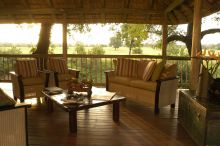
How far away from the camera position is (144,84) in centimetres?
482

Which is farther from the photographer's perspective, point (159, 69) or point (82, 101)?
point (159, 69)

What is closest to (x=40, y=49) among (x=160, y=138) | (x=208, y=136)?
(x=160, y=138)

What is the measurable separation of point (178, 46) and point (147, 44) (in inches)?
61.1

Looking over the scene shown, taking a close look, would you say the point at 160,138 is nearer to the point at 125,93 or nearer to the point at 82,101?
the point at 82,101

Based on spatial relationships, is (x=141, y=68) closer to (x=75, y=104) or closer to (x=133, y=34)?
(x=75, y=104)

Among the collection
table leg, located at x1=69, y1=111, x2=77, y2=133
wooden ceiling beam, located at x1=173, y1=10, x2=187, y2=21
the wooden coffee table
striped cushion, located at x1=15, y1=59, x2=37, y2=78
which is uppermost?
wooden ceiling beam, located at x1=173, y1=10, x2=187, y2=21

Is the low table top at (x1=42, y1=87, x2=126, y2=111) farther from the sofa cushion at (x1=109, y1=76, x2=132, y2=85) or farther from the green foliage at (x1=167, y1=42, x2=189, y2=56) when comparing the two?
the green foliage at (x1=167, y1=42, x2=189, y2=56)

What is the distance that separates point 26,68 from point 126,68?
219 cm

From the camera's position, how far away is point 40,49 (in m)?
8.26

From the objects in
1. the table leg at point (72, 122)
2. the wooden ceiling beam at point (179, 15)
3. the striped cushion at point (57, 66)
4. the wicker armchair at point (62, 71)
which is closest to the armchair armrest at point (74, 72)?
the wicker armchair at point (62, 71)

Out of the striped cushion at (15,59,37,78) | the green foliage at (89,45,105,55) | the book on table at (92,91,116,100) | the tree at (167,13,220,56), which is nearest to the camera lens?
the book on table at (92,91,116,100)

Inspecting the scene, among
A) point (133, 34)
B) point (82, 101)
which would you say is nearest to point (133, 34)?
point (133, 34)

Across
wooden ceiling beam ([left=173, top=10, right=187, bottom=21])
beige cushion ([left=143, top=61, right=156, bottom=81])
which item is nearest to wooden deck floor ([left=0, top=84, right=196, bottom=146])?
beige cushion ([left=143, top=61, right=156, bottom=81])

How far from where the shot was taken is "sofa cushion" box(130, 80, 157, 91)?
465 centimetres
